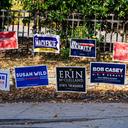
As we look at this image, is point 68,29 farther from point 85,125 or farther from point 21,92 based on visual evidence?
point 85,125

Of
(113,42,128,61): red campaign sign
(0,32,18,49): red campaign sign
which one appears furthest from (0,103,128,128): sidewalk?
(0,32,18,49): red campaign sign

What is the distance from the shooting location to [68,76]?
1093 cm

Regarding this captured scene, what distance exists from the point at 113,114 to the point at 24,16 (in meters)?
7.51

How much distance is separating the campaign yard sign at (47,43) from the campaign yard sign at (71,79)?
10.5ft

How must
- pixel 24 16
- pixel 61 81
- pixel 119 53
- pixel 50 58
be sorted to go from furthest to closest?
pixel 24 16 → pixel 50 58 → pixel 119 53 → pixel 61 81

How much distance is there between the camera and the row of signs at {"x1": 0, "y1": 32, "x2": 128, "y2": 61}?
1280 centimetres

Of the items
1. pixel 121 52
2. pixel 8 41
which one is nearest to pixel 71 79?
pixel 121 52

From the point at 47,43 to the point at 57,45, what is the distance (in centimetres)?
26

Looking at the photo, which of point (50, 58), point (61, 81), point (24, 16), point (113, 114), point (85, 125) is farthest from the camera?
point (24, 16)

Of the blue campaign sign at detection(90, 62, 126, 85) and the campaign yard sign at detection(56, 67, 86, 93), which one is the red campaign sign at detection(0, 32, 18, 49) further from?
the blue campaign sign at detection(90, 62, 126, 85)

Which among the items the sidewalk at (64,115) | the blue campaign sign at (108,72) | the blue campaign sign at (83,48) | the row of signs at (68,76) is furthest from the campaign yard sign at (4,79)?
the blue campaign sign at (83,48)

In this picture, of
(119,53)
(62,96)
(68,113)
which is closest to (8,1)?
(119,53)

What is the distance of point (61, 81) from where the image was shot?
36.2ft

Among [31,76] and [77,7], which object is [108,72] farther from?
[77,7]
